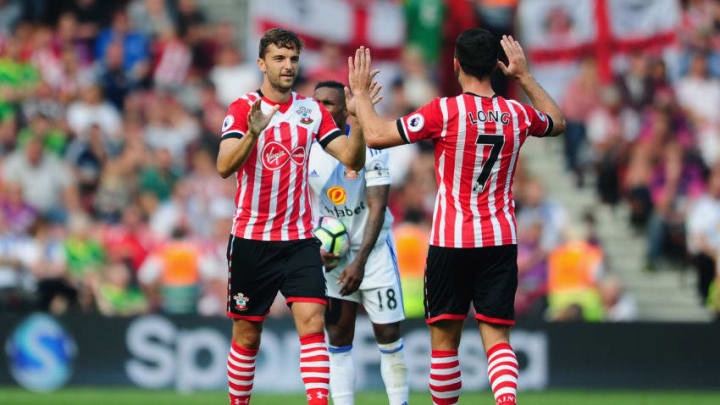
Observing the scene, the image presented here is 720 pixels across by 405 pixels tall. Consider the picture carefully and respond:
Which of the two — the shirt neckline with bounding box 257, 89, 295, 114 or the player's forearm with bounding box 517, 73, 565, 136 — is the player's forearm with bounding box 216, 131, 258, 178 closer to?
the shirt neckline with bounding box 257, 89, 295, 114

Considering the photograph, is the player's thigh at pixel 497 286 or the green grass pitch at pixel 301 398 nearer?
the player's thigh at pixel 497 286

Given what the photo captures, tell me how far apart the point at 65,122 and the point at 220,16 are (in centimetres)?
447

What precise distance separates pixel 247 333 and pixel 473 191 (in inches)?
73.4

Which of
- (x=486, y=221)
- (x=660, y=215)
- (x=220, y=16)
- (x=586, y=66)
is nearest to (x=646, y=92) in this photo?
(x=586, y=66)

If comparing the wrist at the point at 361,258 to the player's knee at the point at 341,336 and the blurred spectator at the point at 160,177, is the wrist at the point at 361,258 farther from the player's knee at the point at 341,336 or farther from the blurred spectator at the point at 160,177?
the blurred spectator at the point at 160,177

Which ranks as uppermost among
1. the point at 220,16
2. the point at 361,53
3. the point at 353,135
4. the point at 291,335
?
the point at 220,16

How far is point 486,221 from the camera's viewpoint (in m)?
8.24

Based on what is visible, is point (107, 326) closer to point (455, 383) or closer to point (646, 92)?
point (455, 383)

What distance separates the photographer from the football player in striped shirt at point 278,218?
8344mm

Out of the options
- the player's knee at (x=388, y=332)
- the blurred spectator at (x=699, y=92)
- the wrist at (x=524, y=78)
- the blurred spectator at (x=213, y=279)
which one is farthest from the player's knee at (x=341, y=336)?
the blurred spectator at (x=699, y=92)

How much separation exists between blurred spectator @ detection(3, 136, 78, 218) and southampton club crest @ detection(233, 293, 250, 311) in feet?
25.6

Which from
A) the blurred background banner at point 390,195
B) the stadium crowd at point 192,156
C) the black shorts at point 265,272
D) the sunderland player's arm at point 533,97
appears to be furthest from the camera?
the stadium crowd at point 192,156

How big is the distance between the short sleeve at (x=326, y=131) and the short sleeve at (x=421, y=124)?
69 cm

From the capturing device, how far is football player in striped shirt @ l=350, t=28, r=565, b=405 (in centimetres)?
805
